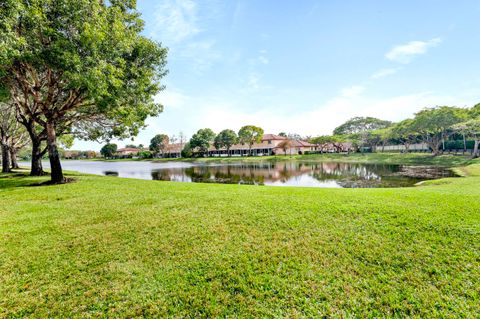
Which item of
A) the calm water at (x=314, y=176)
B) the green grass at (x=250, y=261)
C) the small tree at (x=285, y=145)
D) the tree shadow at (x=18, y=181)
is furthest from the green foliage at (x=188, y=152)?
the green grass at (x=250, y=261)

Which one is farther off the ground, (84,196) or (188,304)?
(84,196)

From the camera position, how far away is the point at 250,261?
15.1 ft

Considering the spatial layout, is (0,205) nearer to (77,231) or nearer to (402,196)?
(77,231)

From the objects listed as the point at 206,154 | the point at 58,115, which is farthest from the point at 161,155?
the point at 58,115

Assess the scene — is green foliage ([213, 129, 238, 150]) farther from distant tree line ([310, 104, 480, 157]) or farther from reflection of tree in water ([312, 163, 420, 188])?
reflection of tree in water ([312, 163, 420, 188])

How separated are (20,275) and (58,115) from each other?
12288 mm

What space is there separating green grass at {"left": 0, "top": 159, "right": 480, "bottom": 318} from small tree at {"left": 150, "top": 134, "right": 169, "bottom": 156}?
85756 mm

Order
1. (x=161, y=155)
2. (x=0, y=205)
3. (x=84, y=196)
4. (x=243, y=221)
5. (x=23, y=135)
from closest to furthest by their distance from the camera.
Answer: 1. (x=243, y=221)
2. (x=0, y=205)
3. (x=84, y=196)
4. (x=23, y=135)
5. (x=161, y=155)

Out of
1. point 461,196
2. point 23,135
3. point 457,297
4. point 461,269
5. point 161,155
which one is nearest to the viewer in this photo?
point 457,297

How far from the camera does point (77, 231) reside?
6.20 m

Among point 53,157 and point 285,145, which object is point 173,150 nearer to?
point 285,145

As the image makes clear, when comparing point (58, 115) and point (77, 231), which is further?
point (58, 115)

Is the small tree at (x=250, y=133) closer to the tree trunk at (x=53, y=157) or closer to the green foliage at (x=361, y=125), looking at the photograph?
the green foliage at (x=361, y=125)

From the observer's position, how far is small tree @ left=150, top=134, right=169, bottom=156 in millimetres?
89688
